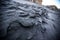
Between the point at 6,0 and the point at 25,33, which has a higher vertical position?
the point at 6,0

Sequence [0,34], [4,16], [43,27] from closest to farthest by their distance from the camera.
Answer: [0,34] → [4,16] → [43,27]

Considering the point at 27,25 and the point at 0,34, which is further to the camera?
the point at 27,25

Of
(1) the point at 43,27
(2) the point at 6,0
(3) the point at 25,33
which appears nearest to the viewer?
(3) the point at 25,33

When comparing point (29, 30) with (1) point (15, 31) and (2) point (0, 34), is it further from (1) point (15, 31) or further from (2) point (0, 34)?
(2) point (0, 34)

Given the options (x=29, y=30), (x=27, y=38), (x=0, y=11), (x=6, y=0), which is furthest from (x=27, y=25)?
(x=6, y=0)

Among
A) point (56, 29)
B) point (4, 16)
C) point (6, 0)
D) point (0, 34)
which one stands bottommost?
point (56, 29)

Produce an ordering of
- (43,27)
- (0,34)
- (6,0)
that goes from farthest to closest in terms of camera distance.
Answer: (6,0) → (43,27) → (0,34)

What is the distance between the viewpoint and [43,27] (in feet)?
4.16

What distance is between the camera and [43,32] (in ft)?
3.92

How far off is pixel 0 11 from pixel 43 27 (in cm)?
63

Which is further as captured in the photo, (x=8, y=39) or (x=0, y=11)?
(x=0, y=11)

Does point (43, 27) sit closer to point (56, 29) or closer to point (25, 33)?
point (56, 29)

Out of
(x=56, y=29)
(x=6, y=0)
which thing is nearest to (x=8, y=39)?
(x=56, y=29)

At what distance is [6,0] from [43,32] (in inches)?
35.3
